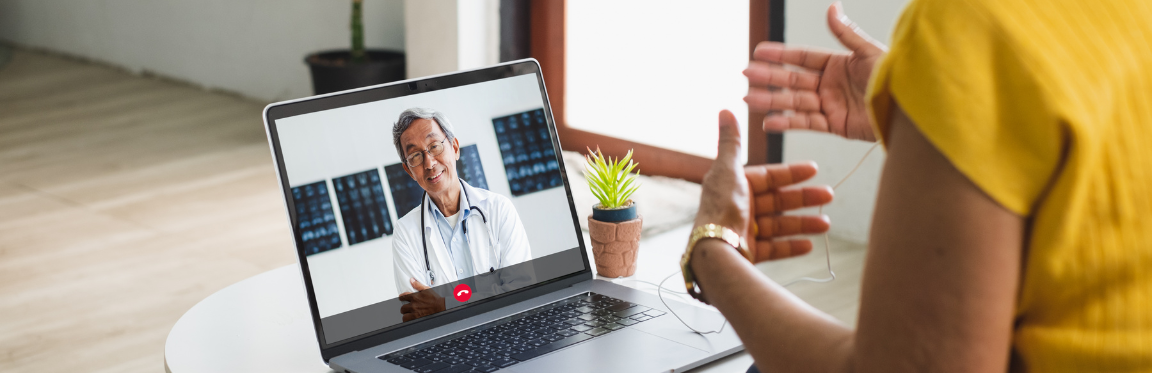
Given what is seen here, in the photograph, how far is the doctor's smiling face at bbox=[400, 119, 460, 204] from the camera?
3.44 ft

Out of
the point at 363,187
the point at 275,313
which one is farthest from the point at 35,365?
the point at 363,187

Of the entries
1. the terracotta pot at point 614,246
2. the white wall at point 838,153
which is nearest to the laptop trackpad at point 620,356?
the terracotta pot at point 614,246

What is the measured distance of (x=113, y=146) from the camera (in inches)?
161

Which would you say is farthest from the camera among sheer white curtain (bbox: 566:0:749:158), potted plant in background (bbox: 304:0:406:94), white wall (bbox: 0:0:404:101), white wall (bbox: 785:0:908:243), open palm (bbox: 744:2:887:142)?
white wall (bbox: 0:0:404:101)

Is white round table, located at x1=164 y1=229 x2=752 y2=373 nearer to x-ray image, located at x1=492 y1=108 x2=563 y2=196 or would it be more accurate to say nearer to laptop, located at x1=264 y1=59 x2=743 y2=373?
laptop, located at x1=264 y1=59 x2=743 y2=373

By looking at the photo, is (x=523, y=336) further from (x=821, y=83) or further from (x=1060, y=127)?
(x=1060, y=127)

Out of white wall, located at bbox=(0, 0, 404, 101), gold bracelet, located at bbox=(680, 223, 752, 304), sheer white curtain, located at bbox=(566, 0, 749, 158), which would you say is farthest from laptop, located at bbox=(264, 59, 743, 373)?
white wall, located at bbox=(0, 0, 404, 101)

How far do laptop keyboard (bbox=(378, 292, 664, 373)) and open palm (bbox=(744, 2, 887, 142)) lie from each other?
11.5 inches

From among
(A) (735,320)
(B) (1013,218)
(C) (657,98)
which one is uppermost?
(B) (1013,218)

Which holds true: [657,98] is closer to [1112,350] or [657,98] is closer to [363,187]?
[363,187]

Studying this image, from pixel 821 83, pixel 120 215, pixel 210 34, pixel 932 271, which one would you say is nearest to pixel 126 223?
pixel 120 215

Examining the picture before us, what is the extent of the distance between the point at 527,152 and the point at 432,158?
0.14m

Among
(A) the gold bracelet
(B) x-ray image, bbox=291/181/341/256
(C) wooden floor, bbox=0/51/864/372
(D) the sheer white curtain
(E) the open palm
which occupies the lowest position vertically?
(C) wooden floor, bbox=0/51/864/372

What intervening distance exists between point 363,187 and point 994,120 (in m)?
0.69
